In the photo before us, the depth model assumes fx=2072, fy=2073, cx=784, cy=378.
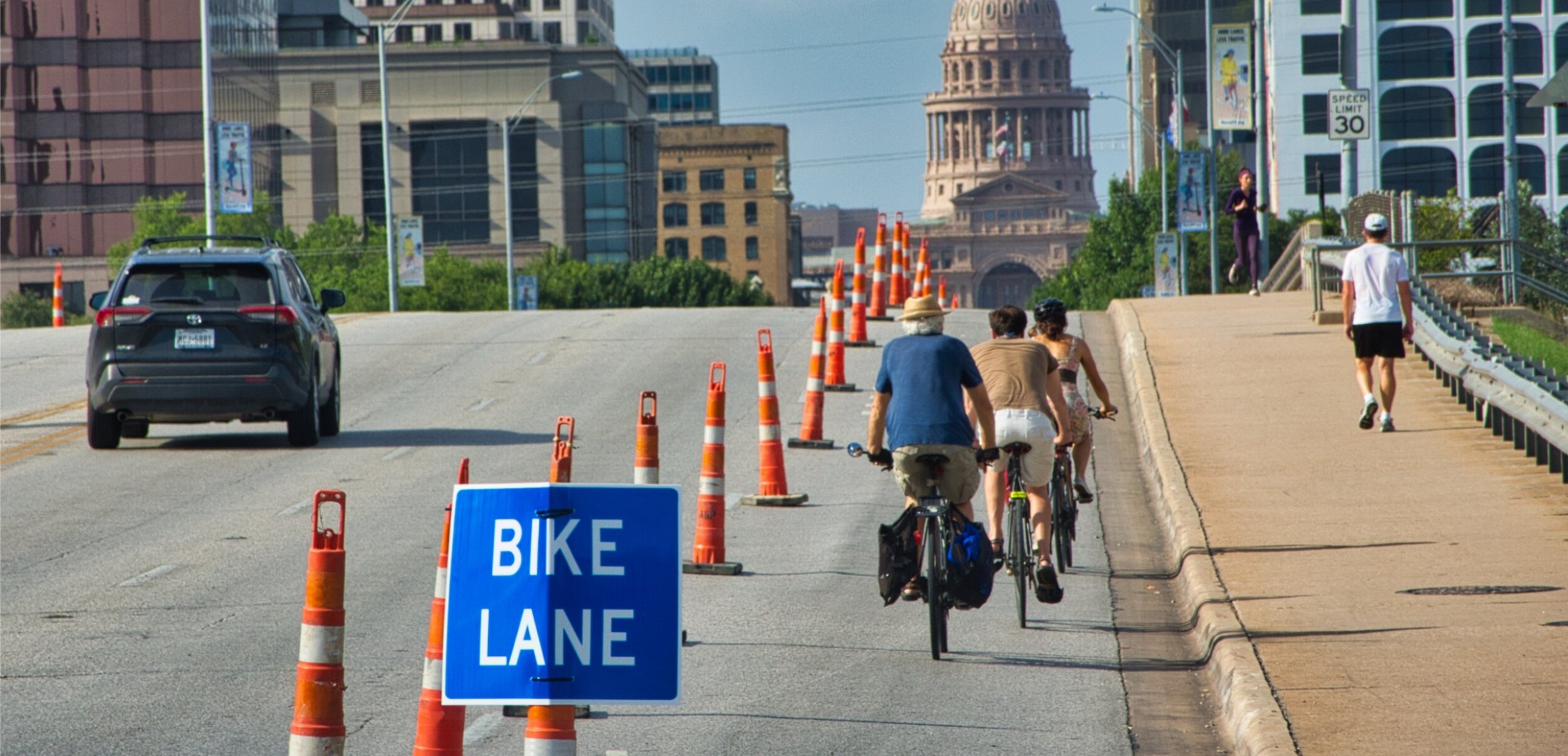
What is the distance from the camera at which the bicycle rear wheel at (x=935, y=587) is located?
31.3 feet

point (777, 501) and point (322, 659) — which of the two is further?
point (777, 501)

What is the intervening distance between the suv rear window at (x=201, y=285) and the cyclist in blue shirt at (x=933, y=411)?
9.29m

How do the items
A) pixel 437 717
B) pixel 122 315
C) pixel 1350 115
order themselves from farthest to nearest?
pixel 1350 115 → pixel 122 315 → pixel 437 717

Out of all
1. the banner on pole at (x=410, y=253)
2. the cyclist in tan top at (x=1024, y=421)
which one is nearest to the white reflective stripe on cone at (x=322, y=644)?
the cyclist in tan top at (x=1024, y=421)

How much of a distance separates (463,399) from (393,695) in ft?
45.6

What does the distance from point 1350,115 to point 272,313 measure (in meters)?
27.4

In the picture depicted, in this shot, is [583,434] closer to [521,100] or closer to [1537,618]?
[1537,618]

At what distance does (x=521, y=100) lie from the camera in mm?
118250

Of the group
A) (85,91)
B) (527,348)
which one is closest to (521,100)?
(85,91)

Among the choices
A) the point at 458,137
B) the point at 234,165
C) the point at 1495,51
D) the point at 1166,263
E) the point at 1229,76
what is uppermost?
the point at 1495,51

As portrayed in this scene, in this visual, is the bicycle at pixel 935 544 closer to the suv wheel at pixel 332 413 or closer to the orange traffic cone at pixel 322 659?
the orange traffic cone at pixel 322 659

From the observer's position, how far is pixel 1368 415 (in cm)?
1686

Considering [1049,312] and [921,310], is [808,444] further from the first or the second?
[921,310]

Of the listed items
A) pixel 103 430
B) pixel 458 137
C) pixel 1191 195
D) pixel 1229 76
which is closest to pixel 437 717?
pixel 103 430
